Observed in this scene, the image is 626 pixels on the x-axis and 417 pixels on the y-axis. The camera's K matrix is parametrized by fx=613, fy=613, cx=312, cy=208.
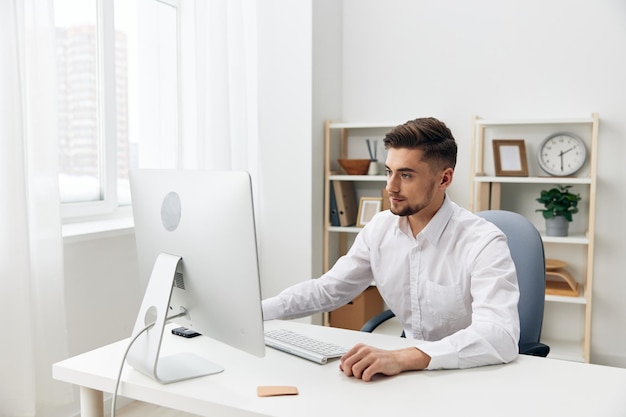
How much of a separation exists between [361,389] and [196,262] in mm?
440

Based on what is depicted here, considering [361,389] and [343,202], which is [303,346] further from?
[343,202]

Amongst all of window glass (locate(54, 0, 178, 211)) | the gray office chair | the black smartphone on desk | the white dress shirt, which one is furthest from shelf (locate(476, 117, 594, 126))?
the black smartphone on desk

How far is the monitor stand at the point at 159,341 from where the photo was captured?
4.34ft

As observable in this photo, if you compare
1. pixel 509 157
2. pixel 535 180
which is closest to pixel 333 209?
pixel 509 157

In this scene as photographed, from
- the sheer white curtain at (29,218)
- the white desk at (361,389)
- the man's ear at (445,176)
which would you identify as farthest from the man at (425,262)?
the sheer white curtain at (29,218)

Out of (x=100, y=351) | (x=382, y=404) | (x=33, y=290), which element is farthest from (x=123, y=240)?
(x=382, y=404)

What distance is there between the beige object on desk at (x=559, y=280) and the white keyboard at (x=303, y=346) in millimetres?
2018

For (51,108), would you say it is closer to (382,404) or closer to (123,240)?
(123,240)

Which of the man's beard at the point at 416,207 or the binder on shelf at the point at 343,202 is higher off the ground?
the man's beard at the point at 416,207

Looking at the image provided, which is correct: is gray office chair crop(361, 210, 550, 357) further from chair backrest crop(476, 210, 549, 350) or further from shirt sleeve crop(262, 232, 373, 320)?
shirt sleeve crop(262, 232, 373, 320)

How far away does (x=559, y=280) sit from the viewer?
3346 millimetres

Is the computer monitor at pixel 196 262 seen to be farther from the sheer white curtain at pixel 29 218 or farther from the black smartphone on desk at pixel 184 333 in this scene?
the sheer white curtain at pixel 29 218

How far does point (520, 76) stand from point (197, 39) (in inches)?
69.7

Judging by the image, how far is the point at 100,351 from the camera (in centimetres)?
151
